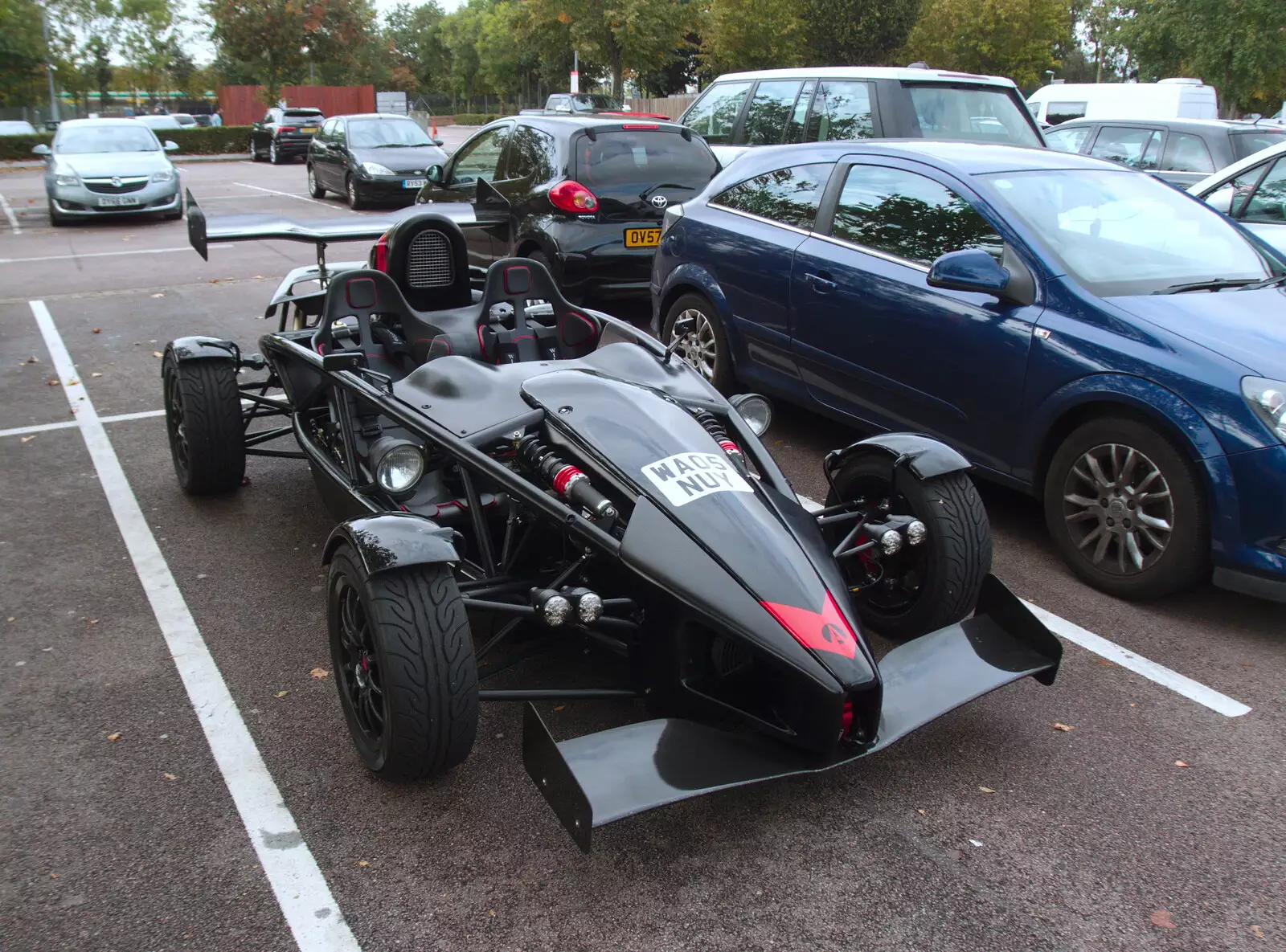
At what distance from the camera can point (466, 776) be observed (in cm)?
322

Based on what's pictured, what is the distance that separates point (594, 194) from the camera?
26.5 feet

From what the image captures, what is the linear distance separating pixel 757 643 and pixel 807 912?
0.68 metres

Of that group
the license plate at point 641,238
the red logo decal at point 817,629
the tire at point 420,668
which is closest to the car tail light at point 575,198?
the license plate at point 641,238

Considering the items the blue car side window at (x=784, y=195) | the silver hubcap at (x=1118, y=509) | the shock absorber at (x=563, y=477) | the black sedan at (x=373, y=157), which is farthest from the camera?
the black sedan at (x=373, y=157)

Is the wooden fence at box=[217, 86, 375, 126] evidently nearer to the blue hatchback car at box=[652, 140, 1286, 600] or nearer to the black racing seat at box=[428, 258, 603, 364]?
the blue hatchback car at box=[652, 140, 1286, 600]

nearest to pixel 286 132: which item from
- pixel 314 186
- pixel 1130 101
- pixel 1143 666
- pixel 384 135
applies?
pixel 314 186

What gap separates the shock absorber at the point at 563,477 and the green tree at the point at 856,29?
1265 inches

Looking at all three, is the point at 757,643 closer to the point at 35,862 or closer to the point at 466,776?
the point at 466,776

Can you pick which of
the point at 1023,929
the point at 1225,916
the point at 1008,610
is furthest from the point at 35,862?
the point at 1225,916

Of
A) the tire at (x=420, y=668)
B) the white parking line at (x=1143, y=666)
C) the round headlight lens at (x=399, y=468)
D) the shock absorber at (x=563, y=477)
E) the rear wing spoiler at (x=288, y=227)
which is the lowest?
the white parking line at (x=1143, y=666)

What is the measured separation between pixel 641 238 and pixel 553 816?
579 cm

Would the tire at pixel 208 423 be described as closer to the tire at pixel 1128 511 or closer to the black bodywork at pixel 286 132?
the tire at pixel 1128 511

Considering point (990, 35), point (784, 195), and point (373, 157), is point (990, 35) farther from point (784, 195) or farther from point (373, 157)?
point (784, 195)

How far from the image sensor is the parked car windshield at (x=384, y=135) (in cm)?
1795
